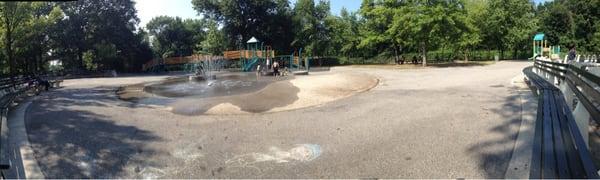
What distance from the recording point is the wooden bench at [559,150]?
4.23 m

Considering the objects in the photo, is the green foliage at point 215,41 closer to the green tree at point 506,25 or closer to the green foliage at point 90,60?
the green foliage at point 90,60

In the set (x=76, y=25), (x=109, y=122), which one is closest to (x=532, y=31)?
(x=76, y=25)

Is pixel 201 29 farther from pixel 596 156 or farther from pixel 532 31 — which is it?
pixel 596 156

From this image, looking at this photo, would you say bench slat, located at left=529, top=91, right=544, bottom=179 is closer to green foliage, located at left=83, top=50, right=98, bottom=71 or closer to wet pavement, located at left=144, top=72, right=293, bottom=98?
wet pavement, located at left=144, top=72, right=293, bottom=98

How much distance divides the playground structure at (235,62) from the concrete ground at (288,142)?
19.3 m

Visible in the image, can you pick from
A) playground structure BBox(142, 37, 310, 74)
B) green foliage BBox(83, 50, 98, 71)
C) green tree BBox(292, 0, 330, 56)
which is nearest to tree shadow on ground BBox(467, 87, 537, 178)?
playground structure BBox(142, 37, 310, 74)

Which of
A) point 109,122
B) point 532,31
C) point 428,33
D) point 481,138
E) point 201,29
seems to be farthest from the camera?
point 201,29

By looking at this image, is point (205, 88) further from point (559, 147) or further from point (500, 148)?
point (559, 147)

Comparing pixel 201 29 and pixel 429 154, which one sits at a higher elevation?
pixel 201 29

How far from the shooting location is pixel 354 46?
53.2 metres

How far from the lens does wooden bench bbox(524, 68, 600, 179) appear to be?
167 inches

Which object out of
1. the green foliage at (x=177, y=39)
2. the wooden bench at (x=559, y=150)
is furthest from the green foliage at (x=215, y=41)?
the wooden bench at (x=559, y=150)

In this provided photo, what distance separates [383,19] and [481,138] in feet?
116

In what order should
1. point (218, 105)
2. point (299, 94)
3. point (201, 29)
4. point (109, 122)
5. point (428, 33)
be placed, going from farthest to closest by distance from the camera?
point (201, 29)
point (428, 33)
point (299, 94)
point (218, 105)
point (109, 122)
